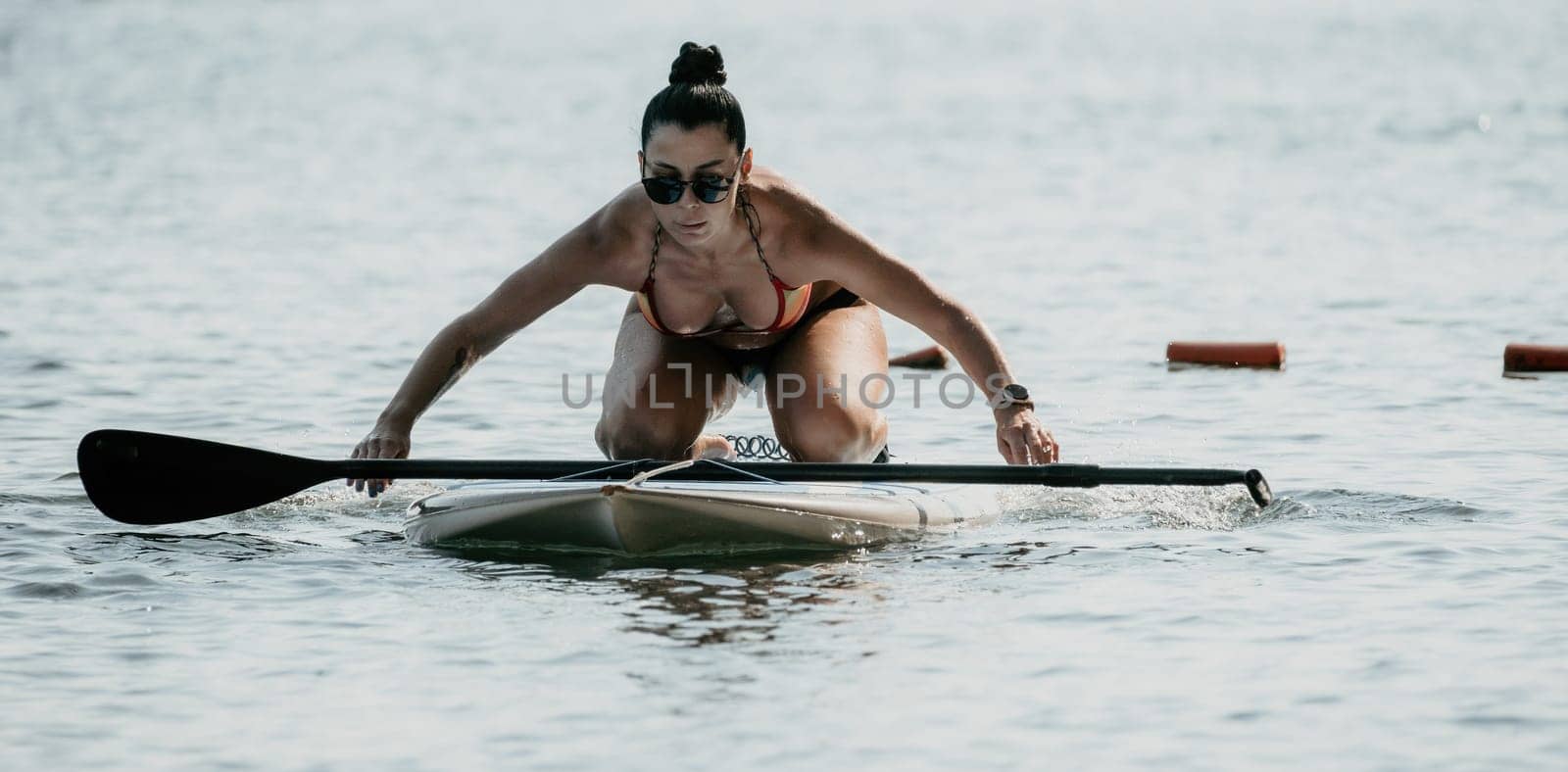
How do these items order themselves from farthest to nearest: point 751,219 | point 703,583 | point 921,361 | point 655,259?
point 921,361 < point 655,259 < point 751,219 < point 703,583

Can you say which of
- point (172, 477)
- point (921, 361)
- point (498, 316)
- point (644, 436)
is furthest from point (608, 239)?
point (921, 361)

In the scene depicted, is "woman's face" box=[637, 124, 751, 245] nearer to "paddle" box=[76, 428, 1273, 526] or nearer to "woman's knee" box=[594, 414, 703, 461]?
"paddle" box=[76, 428, 1273, 526]

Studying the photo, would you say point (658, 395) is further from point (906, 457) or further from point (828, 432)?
point (906, 457)

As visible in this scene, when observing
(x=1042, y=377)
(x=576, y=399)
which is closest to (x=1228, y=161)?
(x=1042, y=377)

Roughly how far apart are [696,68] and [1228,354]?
194 inches

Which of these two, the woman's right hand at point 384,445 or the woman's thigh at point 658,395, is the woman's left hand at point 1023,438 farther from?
the woman's right hand at point 384,445

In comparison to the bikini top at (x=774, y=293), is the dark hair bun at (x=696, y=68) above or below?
above

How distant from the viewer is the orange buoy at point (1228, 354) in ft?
31.6

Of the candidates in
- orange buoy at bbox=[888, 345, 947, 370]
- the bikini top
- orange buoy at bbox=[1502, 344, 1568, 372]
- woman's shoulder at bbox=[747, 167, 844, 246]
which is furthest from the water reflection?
orange buoy at bbox=[1502, 344, 1568, 372]

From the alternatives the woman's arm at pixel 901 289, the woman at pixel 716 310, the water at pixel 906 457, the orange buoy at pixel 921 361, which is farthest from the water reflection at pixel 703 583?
the orange buoy at pixel 921 361

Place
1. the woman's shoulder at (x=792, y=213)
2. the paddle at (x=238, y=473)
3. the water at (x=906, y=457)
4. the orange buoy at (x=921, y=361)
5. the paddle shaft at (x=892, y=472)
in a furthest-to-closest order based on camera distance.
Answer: the orange buoy at (x=921, y=361), the woman's shoulder at (x=792, y=213), the paddle at (x=238, y=473), the paddle shaft at (x=892, y=472), the water at (x=906, y=457)

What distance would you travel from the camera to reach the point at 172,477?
19.4 ft

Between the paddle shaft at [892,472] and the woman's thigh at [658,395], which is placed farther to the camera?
the woman's thigh at [658,395]

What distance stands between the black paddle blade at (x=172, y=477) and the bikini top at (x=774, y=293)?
3.86 feet
